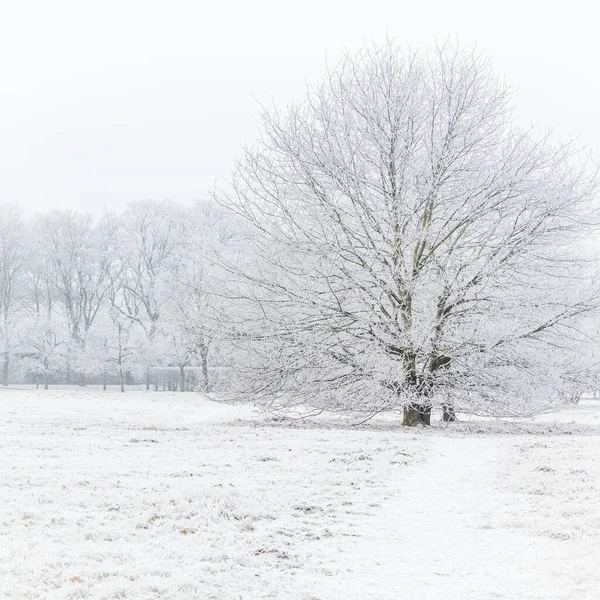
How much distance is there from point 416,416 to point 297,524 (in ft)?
45.7

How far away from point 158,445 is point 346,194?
29.0 feet

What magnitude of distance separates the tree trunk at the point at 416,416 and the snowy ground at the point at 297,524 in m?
6.93

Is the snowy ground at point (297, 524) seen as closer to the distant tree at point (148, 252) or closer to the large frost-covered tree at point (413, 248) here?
the large frost-covered tree at point (413, 248)

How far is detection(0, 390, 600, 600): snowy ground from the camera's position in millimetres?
5312

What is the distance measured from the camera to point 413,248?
19.6 m

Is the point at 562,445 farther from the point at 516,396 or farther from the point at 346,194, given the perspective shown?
the point at 346,194

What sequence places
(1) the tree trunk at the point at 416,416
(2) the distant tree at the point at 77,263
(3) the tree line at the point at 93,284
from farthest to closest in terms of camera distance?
(2) the distant tree at the point at 77,263 < (3) the tree line at the point at 93,284 < (1) the tree trunk at the point at 416,416

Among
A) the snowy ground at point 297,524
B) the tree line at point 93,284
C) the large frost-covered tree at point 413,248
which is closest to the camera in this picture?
the snowy ground at point 297,524

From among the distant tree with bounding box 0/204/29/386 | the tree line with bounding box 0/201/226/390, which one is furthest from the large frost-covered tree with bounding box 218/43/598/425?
the distant tree with bounding box 0/204/29/386

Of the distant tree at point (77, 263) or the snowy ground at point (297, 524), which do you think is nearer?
the snowy ground at point (297, 524)

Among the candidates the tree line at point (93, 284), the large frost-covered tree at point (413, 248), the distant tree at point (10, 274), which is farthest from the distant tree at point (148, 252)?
the large frost-covered tree at point (413, 248)

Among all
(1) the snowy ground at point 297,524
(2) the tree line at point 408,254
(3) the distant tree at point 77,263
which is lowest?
(1) the snowy ground at point 297,524

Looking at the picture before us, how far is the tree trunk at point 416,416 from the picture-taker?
66.6ft

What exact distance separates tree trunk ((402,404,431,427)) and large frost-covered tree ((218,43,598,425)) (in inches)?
5.6
